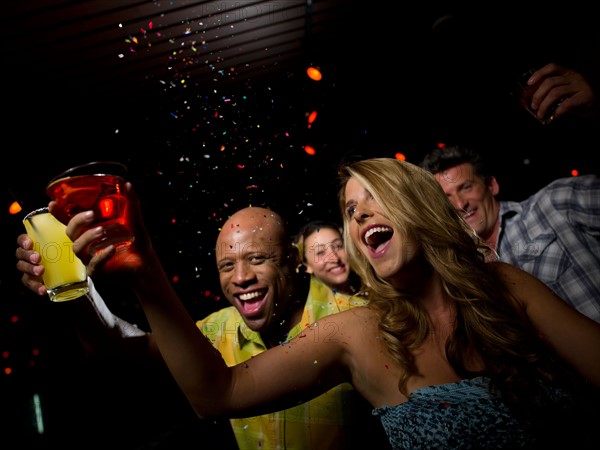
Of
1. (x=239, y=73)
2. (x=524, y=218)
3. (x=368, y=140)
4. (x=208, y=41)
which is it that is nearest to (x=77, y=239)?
(x=239, y=73)

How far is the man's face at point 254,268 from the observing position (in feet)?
6.91

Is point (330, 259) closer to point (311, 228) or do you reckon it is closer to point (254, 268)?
point (311, 228)

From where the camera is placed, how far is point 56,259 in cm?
124

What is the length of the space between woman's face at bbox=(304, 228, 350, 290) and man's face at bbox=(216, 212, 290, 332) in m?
1.22

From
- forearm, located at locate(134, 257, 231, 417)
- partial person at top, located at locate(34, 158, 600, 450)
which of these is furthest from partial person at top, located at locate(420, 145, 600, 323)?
forearm, located at locate(134, 257, 231, 417)

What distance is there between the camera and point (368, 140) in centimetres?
482

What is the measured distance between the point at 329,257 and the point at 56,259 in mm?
2445

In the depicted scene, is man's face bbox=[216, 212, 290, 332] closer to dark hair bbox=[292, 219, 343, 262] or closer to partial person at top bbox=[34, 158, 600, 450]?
partial person at top bbox=[34, 158, 600, 450]

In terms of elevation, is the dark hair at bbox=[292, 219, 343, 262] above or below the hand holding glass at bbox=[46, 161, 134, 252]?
above

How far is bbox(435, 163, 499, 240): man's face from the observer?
3.13 meters

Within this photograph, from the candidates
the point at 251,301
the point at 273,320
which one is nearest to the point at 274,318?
the point at 273,320

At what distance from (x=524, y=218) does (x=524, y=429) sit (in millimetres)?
2160

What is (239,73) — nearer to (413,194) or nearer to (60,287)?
(413,194)

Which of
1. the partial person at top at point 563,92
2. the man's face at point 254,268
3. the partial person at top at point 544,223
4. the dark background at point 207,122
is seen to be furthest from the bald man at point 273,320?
the partial person at top at point 544,223
